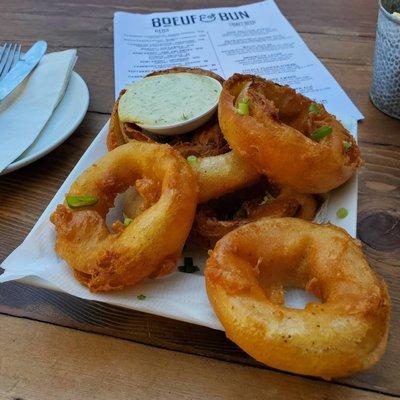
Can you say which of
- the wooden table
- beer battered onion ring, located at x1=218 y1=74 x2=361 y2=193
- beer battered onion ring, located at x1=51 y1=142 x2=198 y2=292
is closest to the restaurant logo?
the wooden table

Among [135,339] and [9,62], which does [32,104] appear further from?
[135,339]

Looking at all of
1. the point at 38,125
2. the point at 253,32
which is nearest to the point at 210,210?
the point at 38,125

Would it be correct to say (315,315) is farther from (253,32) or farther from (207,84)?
(253,32)

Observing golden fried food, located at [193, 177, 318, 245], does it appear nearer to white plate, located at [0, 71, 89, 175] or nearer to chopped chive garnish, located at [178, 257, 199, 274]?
chopped chive garnish, located at [178, 257, 199, 274]

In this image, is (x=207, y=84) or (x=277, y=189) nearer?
(x=277, y=189)

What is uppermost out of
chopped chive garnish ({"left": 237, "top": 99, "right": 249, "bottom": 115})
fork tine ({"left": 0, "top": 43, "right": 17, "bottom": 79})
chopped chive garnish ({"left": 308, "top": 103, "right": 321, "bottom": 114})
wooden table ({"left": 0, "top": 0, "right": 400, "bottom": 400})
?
chopped chive garnish ({"left": 237, "top": 99, "right": 249, "bottom": 115})
